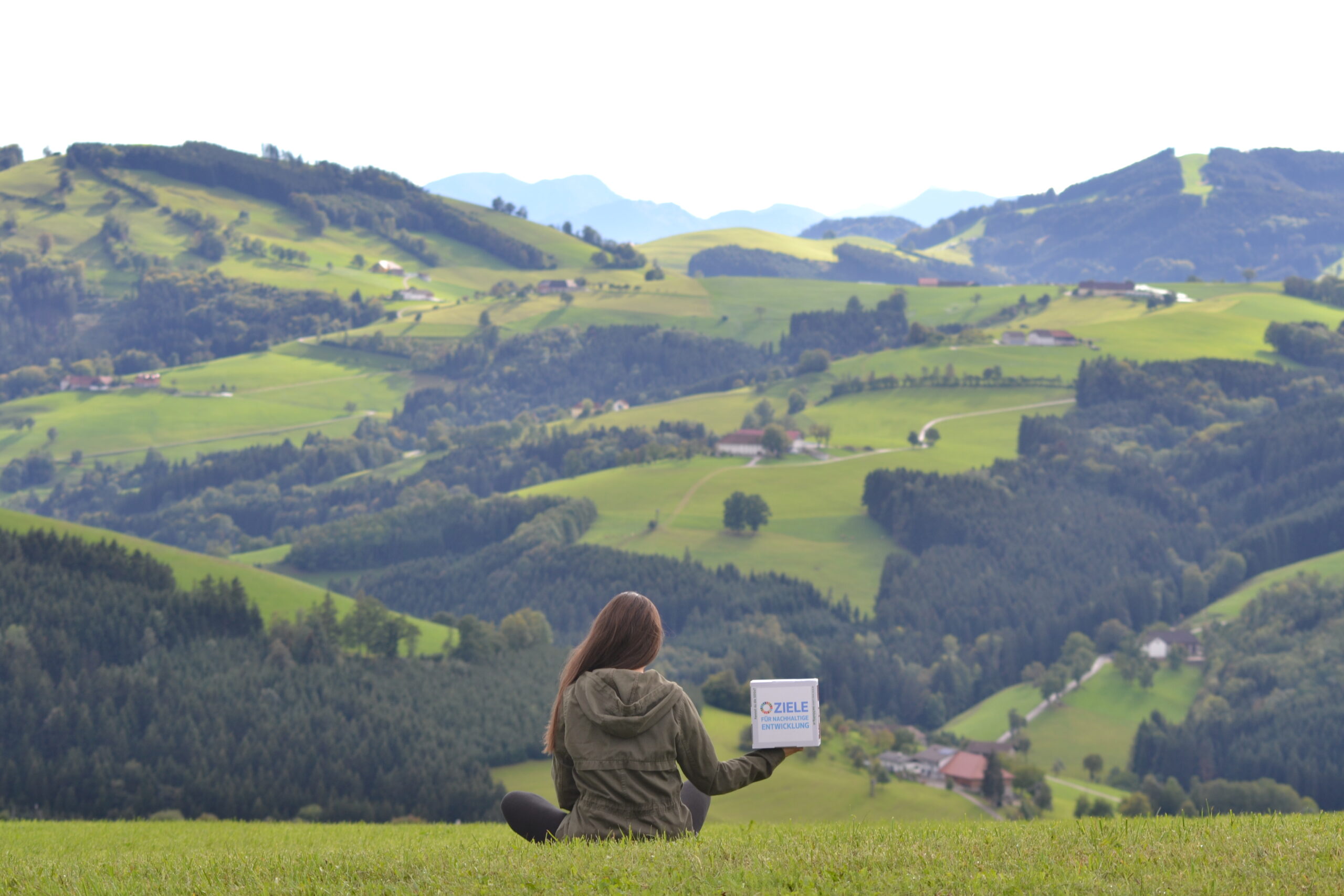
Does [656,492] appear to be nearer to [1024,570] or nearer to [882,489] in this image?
[882,489]

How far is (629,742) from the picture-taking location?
8117 mm

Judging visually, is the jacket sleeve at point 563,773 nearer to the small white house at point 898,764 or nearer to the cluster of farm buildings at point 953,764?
the cluster of farm buildings at point 953,764

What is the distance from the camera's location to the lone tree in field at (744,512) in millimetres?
140375

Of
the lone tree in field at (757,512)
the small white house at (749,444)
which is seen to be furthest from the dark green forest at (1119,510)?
the small white house at (749,444)

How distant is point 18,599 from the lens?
7412cm

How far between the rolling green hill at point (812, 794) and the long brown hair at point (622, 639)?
50491mm

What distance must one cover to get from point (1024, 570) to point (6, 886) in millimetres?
145957

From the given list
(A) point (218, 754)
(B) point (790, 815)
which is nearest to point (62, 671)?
(A) point (218, 754)

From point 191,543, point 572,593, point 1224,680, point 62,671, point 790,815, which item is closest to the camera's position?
point 790,815

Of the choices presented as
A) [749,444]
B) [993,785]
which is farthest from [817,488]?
[993,785]

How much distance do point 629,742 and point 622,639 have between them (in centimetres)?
78

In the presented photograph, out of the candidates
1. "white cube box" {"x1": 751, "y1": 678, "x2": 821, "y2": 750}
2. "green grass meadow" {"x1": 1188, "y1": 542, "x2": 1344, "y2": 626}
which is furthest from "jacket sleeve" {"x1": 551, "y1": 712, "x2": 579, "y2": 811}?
"green grass meadow" {"x1": 1188, "y1": 542, "x2": 1344, "y2": 626}

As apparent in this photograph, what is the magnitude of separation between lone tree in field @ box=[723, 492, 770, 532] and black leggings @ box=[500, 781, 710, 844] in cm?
13141

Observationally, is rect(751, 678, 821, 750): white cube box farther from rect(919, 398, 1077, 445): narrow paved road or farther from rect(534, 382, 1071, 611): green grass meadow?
rect(919, 398, 1077, 445): narrow paved road
